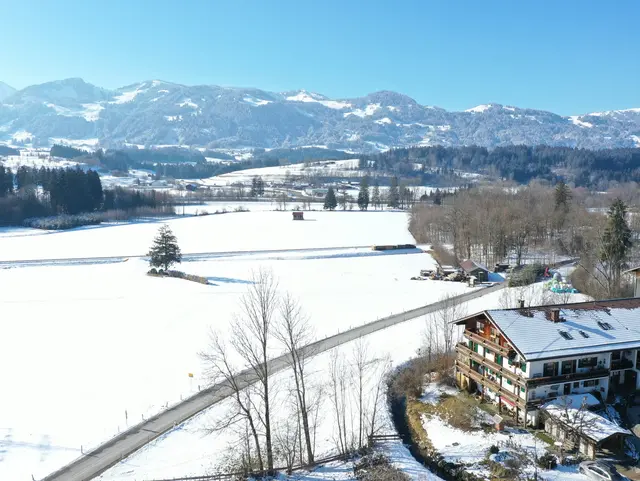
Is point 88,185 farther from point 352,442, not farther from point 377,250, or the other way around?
point 352,442

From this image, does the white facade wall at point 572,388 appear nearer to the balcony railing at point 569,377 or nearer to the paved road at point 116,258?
the balcony railing at point 569,377

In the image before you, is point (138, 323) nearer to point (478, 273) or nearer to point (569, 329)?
point (569, 329)

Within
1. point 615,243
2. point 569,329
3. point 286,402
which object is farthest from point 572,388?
point 615,243

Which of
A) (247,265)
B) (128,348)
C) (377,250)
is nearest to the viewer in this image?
(128,348)

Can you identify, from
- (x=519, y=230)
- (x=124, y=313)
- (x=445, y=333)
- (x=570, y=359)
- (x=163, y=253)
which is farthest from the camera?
(x=519, y=230)

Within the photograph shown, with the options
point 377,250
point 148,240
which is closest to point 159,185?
point 148,240

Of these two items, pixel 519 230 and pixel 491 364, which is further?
pixel 519 230
